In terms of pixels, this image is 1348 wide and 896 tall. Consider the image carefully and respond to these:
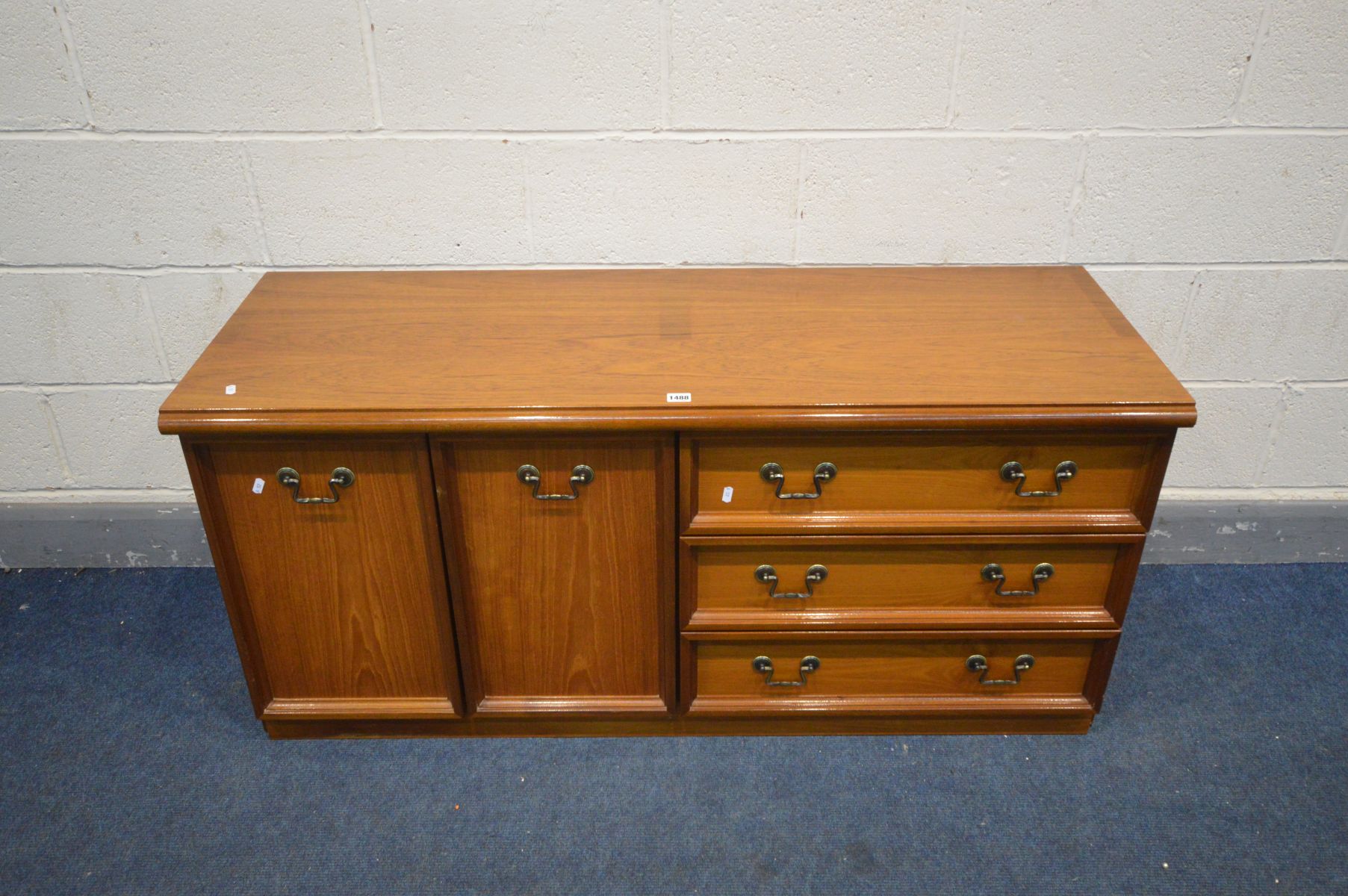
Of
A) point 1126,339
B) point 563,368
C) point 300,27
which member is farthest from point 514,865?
point 300,27

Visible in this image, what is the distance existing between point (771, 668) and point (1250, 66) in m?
1.30

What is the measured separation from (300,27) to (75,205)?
54 centimetres

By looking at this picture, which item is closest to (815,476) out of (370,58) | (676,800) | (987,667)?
(987,667)

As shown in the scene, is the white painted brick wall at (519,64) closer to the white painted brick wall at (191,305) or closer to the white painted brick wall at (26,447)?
the white painted brick wall at (191,305)

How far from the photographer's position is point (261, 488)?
4.88 ft

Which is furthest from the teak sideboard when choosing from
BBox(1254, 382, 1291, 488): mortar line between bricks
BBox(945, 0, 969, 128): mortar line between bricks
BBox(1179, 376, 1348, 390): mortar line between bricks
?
BBox(1254, 382, 1291, 488): mortar line between bricks

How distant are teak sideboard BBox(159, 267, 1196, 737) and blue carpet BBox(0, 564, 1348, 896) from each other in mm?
75

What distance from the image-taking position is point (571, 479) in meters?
1.47

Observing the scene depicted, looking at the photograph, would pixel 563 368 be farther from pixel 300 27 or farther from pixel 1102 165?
pixel 1102 165

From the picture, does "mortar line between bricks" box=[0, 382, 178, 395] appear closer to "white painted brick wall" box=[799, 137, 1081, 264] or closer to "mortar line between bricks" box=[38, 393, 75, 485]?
"mortar line between bricks" box=[38, 393, 75, 485]

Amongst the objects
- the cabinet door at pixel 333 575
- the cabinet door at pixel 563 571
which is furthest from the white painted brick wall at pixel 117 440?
the cabinet door at pixel 563 571

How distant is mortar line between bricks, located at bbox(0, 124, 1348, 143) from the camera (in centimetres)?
172

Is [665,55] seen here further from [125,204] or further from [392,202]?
[125,204]

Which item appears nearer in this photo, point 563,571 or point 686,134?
point 563,571
